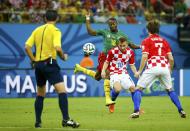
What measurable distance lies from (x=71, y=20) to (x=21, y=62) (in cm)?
287

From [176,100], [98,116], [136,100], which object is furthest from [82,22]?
[176,100]

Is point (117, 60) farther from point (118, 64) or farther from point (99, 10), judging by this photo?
point (99, 10)

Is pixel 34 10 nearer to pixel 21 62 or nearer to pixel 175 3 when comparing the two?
pixel 21 62

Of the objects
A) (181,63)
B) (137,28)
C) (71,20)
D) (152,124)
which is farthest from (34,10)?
(152,124)

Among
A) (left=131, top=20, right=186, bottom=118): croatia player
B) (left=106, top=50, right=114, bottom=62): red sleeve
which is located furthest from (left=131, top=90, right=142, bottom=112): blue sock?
(left=106, top=50, right=114, bottom=62): red sleeve

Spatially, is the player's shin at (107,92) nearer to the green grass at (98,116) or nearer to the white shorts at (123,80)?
the green grass at (98,116)

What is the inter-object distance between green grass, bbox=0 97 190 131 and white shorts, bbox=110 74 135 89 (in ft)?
2.49

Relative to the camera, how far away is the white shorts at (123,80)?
56.1 feet

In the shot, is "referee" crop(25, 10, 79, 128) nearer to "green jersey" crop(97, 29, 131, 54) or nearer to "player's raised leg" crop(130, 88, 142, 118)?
"player's raised leg" crop(130, 88, 142, 118)

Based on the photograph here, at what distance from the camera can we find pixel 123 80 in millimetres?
17188

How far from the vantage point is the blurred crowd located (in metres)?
29.5

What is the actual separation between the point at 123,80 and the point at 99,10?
13200 mm

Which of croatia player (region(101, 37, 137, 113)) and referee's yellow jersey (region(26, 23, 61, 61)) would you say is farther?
croatia player (region(101, 37, 137, 113))

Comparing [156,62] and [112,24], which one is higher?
[112,24]
